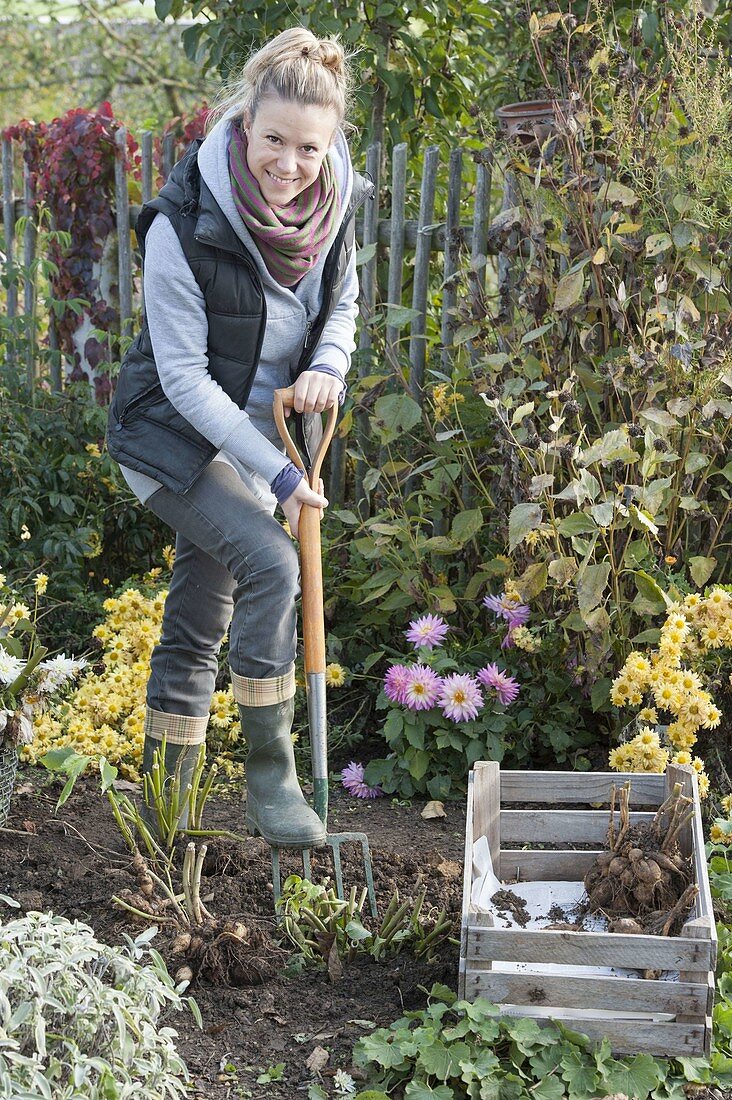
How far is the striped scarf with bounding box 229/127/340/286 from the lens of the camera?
2387mm

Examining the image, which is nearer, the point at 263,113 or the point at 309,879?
the point at 263,113

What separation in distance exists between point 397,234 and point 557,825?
2265 mm

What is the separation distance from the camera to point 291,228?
243 cm

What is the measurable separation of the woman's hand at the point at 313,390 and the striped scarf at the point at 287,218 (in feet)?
0.68

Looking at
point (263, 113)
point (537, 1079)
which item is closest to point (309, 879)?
point (537, 1079)

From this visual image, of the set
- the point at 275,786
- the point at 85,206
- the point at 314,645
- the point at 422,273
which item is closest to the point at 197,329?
the point at 314,645

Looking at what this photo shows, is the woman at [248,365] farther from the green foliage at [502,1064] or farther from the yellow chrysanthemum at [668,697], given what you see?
the yellow chrysanthemum at [668,697]

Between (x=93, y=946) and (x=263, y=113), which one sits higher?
(x=263, y=113)

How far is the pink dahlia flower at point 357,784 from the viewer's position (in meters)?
3.30

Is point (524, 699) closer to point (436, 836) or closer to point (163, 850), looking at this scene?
point (436, 836)

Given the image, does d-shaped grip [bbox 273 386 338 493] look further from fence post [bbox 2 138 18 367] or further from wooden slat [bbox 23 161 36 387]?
fence post [bbox 2 138 18 367]

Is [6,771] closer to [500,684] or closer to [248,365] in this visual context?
[248,365]

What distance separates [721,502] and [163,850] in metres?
1.81

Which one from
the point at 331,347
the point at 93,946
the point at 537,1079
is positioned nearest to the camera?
the point at 93,946
